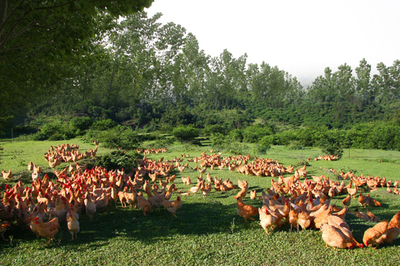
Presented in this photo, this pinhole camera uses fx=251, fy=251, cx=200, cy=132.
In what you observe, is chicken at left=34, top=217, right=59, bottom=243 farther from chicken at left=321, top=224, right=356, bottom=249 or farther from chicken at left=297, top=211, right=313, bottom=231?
chicken at left=321, top=224, right=356, bottom=249

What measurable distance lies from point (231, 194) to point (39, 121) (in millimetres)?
29410

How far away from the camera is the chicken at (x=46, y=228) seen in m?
3.07

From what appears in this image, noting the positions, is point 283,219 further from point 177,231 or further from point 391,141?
point 391,141

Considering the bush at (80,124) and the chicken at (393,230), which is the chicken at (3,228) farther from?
the bush at (80,124)

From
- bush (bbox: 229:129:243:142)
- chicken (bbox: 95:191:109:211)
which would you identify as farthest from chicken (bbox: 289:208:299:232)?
bush (bbox: 229:129:243:142)

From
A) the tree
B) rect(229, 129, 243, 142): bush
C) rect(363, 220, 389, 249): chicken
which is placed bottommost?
rect(363, 220, 389, 249): chicken

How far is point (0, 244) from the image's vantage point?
10.4 ft

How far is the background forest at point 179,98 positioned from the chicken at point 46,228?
335 centimetres

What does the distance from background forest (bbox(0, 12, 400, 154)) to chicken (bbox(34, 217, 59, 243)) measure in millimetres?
3353

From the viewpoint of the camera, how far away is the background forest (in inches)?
463

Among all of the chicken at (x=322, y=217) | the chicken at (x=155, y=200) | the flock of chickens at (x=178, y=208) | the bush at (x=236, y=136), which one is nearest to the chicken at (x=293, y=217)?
the flock of chickens at (x=178, y=208)

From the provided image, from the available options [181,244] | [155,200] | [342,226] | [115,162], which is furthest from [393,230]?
[115,162]

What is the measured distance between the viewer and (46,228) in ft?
10.2

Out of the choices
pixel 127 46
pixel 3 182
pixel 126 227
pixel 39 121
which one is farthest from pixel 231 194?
pixel 127 46
